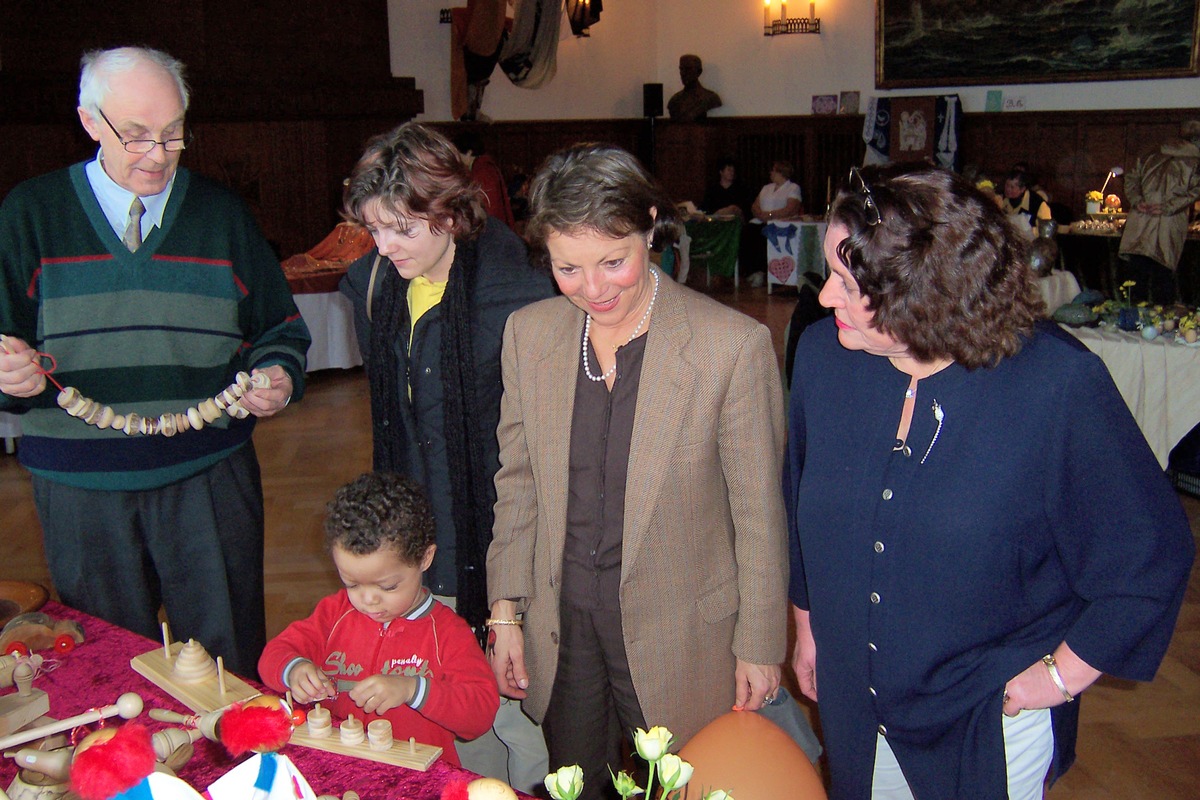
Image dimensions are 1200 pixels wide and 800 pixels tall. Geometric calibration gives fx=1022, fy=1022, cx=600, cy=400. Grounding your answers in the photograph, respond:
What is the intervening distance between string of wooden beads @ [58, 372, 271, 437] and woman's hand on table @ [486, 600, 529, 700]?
68 centimetres

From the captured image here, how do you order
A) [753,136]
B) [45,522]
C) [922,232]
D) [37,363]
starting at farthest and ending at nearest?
[753,136] < [45,522] < [37,363] < [922,232]

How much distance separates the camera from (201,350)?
215 centimetres

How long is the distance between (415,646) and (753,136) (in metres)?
12.4

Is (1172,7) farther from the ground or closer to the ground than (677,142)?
Result: farther from the ground

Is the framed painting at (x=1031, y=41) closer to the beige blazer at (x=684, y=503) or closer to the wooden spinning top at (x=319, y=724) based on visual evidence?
the beige blazer at (x=684, y=503)

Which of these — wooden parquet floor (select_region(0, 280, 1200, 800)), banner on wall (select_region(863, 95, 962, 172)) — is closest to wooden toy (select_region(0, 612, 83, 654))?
wooden parquet floor (select_region(0, 280, 1200, 800))

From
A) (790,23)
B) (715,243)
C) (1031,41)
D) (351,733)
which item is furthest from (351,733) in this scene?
(790,23)

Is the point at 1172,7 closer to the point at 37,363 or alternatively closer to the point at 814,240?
the point at 814,240

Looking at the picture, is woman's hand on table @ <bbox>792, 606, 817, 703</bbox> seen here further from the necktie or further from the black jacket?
the necktie

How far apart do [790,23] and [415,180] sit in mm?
11802

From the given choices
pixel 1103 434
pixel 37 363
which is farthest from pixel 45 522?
pixel 1103 434

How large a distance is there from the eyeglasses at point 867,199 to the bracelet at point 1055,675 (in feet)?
2.27

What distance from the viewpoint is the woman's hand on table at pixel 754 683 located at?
1.79m

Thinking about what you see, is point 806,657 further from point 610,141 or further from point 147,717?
point 610,141
